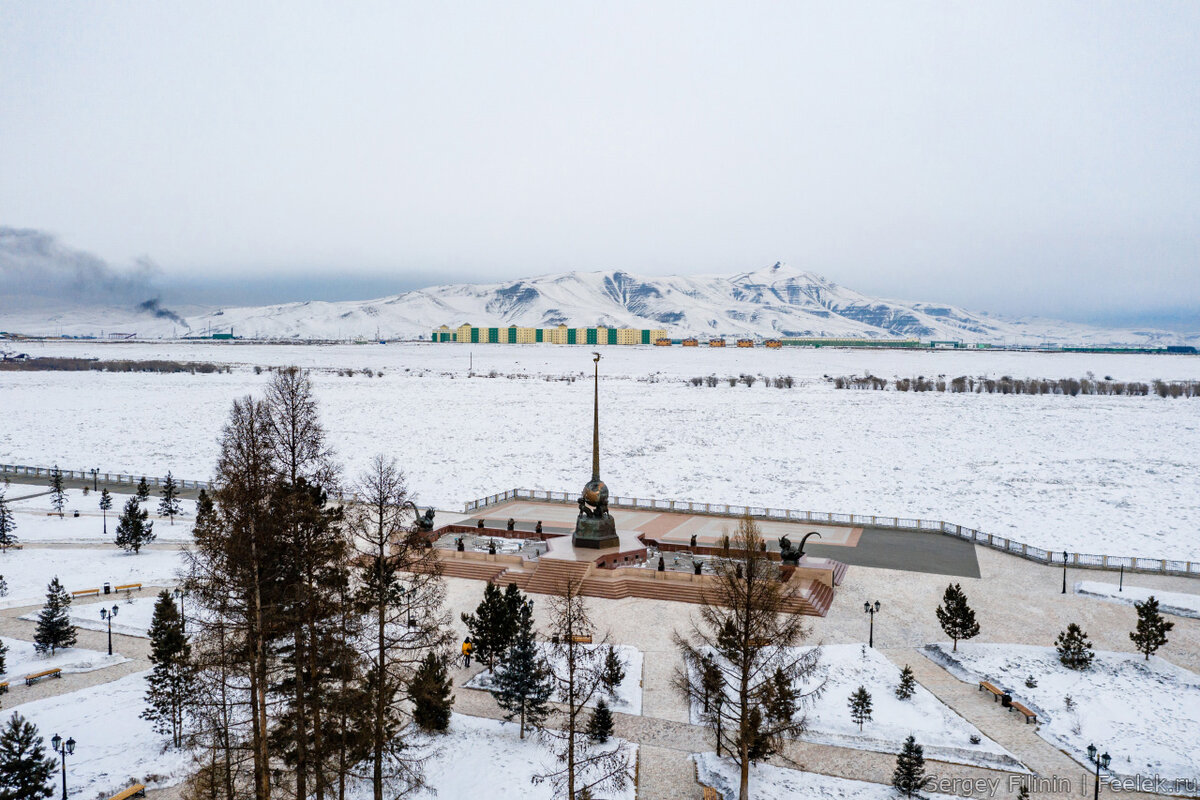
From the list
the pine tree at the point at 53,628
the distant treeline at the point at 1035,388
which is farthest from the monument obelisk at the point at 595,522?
the distant treeline at the point at 1035,388

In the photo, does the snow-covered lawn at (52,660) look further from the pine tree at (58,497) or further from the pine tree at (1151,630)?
the pine tree at (1151,630)

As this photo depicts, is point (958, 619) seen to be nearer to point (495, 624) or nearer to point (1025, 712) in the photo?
point (1025, 712)

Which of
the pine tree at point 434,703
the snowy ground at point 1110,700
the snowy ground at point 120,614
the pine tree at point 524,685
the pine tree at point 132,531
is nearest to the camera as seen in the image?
the pine tree at point 434,703

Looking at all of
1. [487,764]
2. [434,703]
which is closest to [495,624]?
[434,703]

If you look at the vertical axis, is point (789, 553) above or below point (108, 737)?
above

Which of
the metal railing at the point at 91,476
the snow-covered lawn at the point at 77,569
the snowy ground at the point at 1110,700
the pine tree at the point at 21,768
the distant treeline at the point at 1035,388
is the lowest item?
the snow-covered lawn at the point at 77,569

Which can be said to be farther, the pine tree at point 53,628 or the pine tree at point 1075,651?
the pine tree at point 53,628

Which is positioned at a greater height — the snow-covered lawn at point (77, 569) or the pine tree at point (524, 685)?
the pine tree at point (524, 685)
